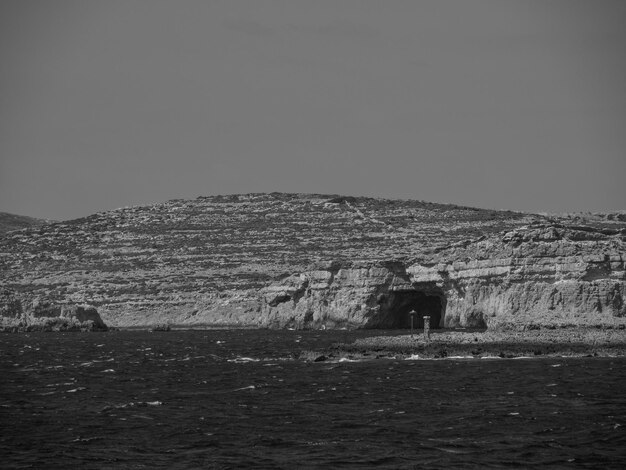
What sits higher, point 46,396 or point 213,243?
point 213,243

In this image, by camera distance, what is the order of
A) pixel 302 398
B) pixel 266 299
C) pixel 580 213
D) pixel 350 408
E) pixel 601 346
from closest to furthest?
pixel 350 408 < pixel 302 398 < pixel 601 346 < pixel 266 299 < pixel 580 213

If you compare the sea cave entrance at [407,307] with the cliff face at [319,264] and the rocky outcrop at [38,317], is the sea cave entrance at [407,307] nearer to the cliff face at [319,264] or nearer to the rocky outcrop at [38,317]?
the cliff face at [319,264]

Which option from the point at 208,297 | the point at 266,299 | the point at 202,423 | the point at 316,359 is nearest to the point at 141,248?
the point at 208,297

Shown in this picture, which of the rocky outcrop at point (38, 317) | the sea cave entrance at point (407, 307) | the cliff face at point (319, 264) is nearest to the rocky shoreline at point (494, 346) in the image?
the cliff face at point (319, 264)

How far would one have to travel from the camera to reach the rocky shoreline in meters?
54.3

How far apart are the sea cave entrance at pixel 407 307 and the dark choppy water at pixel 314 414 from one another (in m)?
36.1

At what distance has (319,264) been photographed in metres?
99.0

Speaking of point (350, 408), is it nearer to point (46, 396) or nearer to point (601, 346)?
point (46, 396)

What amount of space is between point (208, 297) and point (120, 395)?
71.3 m

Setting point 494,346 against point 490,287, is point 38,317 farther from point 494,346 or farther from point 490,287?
point 494,346

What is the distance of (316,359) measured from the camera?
185 ft

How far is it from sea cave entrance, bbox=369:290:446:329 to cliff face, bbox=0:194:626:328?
0.13 meters

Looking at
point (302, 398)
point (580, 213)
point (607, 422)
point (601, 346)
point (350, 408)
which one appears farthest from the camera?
point (580, 213)

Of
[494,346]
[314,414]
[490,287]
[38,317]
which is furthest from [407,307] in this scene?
[314,414]
